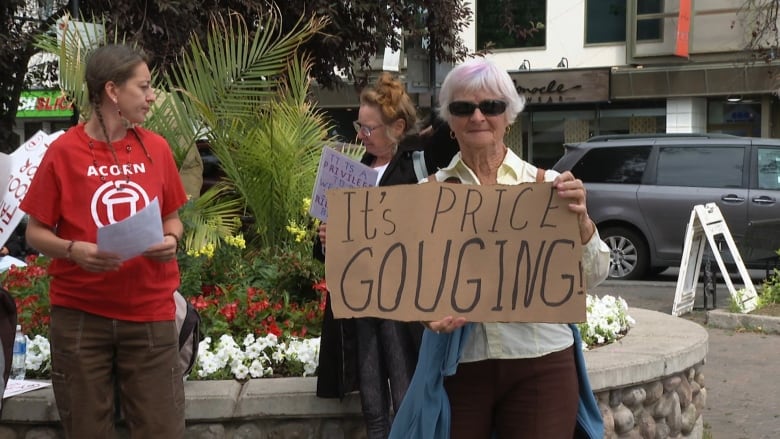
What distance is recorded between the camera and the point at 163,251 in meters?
3.14

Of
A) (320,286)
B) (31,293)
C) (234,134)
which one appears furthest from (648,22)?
(31,293)

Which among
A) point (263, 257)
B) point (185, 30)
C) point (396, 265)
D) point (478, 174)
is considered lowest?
point (263, 257)

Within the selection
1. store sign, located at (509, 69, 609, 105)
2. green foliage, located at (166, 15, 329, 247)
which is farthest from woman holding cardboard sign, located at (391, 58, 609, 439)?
store sign, located at (509, 69, 609, 105)

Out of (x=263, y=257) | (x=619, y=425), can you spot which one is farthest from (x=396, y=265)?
(x=263, y=257)

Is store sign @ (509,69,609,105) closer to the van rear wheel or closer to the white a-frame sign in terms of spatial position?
the van rear wheel

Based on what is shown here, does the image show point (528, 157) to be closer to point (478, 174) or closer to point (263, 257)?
point (263, 257)

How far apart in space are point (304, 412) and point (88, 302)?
4.02 feet

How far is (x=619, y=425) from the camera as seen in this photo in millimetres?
4617

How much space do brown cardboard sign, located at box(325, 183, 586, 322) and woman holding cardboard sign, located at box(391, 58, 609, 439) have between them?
7 cm

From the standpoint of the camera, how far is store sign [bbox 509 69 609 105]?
23.7m

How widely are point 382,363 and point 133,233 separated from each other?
128 cm

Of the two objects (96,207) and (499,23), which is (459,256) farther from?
(499,23)

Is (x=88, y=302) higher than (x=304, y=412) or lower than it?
higher

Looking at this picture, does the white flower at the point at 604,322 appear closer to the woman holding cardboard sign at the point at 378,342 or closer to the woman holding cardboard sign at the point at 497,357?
the woman holding cardboard sign at the point at 378,342
